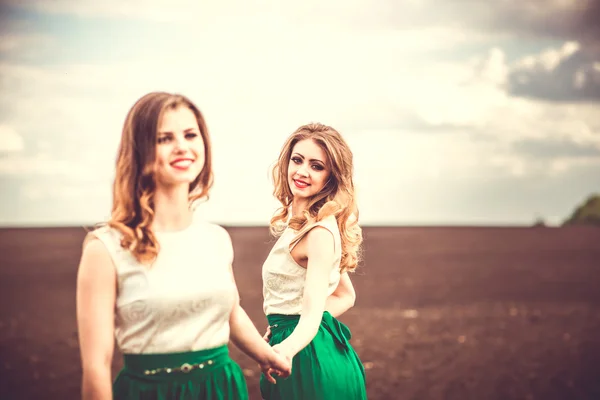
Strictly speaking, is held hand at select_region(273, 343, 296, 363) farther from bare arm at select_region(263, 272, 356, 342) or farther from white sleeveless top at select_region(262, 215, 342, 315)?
bare arm at select_region(263, 272, 356, 342)

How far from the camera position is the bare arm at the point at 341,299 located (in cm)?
428

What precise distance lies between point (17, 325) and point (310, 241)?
51.1ft

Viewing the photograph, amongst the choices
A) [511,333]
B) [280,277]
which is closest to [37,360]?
[511,333]

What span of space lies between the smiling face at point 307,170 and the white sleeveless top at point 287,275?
19cm

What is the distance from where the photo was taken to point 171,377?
9.72 ft

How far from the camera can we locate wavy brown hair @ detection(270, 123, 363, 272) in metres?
4.10

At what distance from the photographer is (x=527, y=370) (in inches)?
506

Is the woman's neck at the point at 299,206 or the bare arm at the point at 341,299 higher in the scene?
the woman's neck at the point at 299,206

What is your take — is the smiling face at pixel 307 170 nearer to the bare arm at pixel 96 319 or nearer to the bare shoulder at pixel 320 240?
the bare shoulder at pixel 320 240

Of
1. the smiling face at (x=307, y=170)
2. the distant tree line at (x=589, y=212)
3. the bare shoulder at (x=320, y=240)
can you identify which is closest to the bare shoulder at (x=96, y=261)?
the bare shoulder at (x=320, y=240)

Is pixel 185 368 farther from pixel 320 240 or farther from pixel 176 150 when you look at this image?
pixel 320 240

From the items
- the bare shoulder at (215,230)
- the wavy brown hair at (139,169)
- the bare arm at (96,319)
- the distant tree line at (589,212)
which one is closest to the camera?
the bare arm at (96,319)

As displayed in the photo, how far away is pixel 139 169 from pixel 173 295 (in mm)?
481

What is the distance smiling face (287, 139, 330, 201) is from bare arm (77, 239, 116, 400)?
4.87 feet
